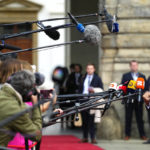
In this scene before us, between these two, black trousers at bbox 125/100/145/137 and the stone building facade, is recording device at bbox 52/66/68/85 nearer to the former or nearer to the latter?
black trousers at bbox 125/100/145/137

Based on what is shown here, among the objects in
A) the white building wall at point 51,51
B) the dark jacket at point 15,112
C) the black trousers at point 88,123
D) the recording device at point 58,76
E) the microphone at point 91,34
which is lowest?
the black trousers at point 88,123

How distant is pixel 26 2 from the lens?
13305mm

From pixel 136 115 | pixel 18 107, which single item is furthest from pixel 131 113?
pixel 18 107

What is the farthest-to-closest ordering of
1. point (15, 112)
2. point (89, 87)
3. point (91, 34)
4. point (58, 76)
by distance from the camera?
point (89, 87), point (58, 76), point (91, 34), point (15, 112)

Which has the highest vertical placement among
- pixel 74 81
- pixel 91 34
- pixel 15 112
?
pixel 91 34

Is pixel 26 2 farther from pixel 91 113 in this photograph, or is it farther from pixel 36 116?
pixel 36 116

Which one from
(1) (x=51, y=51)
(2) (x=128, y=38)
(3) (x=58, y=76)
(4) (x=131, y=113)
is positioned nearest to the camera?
(3) (x=58, y=76)

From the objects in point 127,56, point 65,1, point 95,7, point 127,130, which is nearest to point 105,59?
point 127,56

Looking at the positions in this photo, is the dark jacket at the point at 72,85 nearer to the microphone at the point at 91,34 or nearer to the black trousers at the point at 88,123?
the black trousers at the point at 88,123

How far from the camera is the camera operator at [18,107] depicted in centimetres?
361

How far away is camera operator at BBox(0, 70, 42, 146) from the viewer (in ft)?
11.8

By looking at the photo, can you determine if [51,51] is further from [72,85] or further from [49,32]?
[49,32]

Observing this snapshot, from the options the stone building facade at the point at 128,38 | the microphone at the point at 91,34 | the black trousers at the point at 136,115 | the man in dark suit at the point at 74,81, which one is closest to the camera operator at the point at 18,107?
the microphone at the point at 91,34

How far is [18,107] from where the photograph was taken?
3.60 metres
